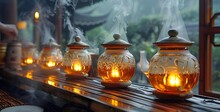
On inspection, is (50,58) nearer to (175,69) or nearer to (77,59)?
(77,59)

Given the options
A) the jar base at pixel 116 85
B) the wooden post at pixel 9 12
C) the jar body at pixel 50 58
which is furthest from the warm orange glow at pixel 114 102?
the wooden post at pixel 9 12

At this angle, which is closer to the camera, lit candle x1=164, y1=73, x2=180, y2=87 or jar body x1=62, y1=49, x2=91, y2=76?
lit candle x1=164, y1=73, x2=180, y2=87

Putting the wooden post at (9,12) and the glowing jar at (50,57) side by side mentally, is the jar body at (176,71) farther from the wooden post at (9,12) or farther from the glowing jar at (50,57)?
the wooden post at (9,12)

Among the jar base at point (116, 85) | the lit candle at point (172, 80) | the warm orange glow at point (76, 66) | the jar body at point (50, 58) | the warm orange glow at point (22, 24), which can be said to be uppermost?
the warm orange glow at point (22, 24)

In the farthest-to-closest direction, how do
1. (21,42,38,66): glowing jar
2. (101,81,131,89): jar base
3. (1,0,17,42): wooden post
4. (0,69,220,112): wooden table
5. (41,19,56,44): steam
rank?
(1,0,17,42): wooden post
(41,19,56,44): steam
(21,42,38,66): glowing jar
(101,81,131,89): jar base
(0,69,220,112): wooden table

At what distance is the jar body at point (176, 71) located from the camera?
1.46m

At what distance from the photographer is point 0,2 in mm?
4973

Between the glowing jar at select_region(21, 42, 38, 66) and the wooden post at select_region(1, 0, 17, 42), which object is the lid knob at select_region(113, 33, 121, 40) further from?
the wooden post at select_region(1, 0, 17, 42)

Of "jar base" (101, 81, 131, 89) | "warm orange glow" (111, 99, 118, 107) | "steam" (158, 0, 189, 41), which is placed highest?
"steam" (158, 0, 189, 41)

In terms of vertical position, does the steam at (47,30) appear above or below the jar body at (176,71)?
above

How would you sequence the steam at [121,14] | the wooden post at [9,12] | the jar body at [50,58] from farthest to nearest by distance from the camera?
the wooden post at [9,12], the jar body at [50,58], the steam at [121,14]

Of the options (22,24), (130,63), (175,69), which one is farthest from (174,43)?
(22,24)

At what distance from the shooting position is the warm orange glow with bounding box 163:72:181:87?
1.46 meters

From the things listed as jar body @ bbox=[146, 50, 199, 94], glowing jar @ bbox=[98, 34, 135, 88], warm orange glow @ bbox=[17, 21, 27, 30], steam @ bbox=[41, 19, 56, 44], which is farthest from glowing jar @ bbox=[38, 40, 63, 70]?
warm orange glow @ bbox=[17, 21, 27, 30]
